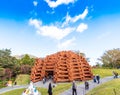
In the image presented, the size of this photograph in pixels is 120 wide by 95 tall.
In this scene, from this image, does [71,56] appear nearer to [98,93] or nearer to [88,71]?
[88,71]

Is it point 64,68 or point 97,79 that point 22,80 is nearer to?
point 64,68

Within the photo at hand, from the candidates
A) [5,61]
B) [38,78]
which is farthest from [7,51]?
[38,78]

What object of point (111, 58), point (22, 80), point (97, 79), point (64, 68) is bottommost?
point (97, 79)

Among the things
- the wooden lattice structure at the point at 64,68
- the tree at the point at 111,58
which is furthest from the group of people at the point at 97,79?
the tree at the point at 111,58

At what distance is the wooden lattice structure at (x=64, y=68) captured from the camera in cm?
5350

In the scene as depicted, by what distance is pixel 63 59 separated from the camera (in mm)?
54812

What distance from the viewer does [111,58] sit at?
8462cm

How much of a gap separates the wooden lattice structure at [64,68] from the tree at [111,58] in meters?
29.8

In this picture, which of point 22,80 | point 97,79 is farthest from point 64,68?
point 22,80

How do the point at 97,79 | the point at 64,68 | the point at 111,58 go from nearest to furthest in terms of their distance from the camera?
1. the point at 97,79
2. the point at 64,68
3. the point at 111,58

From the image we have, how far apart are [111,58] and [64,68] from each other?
34.7 metres

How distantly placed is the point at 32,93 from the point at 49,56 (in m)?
28.9

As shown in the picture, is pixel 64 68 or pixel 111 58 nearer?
pixel 64 68

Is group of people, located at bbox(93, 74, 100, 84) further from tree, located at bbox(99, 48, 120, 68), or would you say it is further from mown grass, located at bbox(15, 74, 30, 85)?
tree, located at bbox(99, 48, 120, 68)
